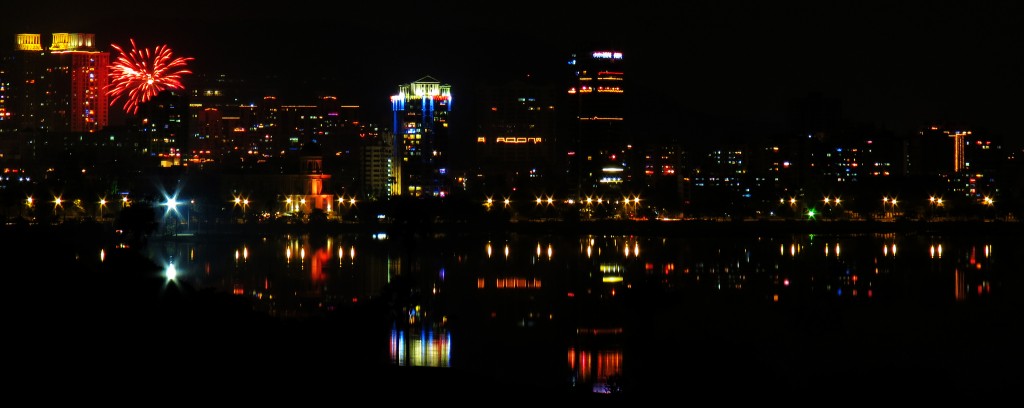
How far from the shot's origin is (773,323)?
37719mm

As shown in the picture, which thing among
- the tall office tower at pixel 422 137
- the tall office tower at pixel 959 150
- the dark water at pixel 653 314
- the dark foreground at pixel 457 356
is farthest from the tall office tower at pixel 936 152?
the dark foreground at pixel 457 356

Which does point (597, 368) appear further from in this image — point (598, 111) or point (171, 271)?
point (598, 111)

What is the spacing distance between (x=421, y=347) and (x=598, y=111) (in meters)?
121

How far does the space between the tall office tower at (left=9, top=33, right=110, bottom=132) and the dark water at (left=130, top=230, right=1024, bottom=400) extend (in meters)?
93.3

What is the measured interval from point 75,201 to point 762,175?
278 ft

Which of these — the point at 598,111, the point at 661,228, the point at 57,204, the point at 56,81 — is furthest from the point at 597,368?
the point at 56,81

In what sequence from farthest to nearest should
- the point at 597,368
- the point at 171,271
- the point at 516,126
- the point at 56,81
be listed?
the point at 516,126
the point at 56,81
the point at 171,271
the point at 597,368

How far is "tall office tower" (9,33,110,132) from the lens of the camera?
153875 mm

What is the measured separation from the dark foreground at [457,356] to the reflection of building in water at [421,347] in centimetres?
44

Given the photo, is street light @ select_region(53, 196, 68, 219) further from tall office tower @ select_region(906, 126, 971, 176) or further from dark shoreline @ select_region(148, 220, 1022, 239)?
tall office tower @ select_region(906, 126, 971, 176)

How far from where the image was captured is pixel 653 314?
3581cm

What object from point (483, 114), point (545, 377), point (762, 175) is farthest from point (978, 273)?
point (483, 114)

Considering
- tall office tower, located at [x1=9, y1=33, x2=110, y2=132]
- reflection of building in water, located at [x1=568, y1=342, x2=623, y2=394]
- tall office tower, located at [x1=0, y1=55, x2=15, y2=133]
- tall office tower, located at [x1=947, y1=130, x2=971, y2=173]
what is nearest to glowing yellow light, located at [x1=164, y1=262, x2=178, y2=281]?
reflection of building in water, located at [x1=568, y1=342, x2=623, y2=394]

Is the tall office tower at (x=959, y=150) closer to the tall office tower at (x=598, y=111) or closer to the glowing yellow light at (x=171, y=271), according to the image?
the tall office tower at (x=598, y=111)
